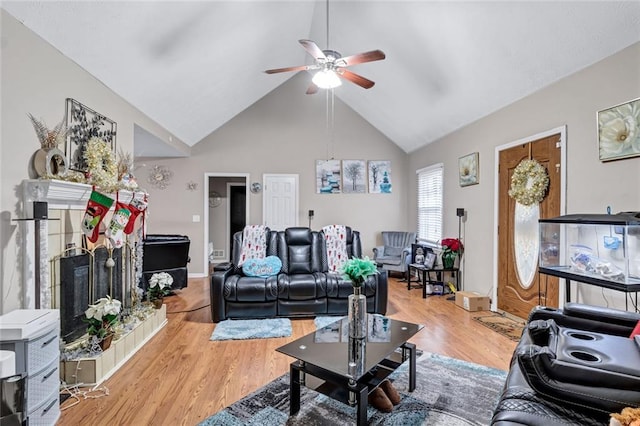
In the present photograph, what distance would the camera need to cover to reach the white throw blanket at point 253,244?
425 centimetres

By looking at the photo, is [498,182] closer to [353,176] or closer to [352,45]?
[352,45]

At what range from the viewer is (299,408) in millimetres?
1995

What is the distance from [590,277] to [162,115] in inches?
201

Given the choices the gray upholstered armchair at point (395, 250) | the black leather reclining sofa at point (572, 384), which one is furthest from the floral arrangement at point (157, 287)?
the gray upholstered armchair at point (395, 250)

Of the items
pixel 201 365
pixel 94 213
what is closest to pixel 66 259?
pixel 94 213

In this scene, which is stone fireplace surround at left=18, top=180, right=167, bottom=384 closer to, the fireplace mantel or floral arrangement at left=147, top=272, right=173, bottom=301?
the fireplace mantel

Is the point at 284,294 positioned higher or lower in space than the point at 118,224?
lower

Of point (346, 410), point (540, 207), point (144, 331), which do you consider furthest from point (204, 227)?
point (540, 207)

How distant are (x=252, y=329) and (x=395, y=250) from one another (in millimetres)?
3665

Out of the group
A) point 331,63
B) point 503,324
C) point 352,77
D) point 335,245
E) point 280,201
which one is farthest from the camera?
point 280,201

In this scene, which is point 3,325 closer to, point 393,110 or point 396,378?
point 396,378

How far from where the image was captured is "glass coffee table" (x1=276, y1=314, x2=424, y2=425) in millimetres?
1678

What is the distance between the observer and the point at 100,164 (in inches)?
117

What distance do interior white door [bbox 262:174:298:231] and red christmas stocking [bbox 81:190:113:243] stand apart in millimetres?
3940
